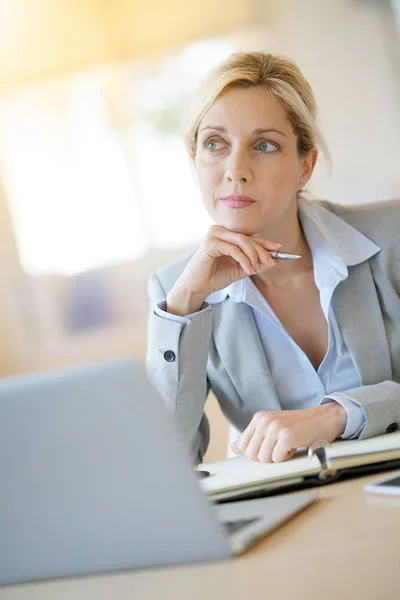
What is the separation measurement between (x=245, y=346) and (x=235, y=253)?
19 cm

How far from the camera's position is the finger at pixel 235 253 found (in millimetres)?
1513

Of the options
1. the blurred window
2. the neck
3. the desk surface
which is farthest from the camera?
the blurred window

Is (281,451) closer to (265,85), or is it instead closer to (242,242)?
(242,242)

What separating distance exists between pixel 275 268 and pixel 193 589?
46.0 inches

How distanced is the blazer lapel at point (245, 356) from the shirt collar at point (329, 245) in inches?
1.4

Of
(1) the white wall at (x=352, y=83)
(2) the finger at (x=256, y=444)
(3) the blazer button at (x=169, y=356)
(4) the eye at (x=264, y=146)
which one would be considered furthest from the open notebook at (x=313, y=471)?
(1) the white wall at (x=352, y=83)

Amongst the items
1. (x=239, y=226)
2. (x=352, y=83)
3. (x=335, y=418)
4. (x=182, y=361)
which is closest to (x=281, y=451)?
(x=335, y=418)

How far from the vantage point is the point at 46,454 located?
0.60 metres

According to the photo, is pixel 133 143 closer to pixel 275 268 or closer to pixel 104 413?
pixel 275 268

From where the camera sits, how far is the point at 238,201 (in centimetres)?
157

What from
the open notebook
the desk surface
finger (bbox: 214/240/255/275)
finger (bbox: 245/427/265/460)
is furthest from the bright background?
the desk surface

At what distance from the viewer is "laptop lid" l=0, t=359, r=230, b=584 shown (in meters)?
0.57

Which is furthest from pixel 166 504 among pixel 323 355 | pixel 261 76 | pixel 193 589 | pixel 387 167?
pixel 387 167

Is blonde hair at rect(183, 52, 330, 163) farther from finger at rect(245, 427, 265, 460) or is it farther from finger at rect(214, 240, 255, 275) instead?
finger at rect(245, 427, 265, 460)
